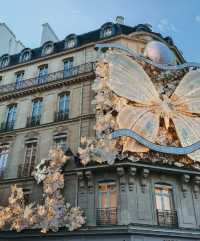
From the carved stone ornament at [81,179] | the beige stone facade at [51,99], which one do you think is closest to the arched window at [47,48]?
the beige stone facade at [51,99]

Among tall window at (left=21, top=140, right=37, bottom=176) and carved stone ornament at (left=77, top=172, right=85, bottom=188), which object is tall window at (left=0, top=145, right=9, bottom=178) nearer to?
tall window at (left=21, top=140, right=37, bottom=176)

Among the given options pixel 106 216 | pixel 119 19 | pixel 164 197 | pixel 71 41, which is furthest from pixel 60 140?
pixel 119 19

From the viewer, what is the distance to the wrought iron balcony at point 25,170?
14273mm

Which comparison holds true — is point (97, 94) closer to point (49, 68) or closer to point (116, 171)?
point (116, 171)

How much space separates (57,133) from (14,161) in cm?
247

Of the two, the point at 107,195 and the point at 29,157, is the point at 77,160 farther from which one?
the point at 29,157

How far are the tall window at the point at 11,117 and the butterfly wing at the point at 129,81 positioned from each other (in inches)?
233

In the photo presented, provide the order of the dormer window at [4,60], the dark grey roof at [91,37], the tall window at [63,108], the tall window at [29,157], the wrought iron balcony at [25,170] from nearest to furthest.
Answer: the wrought iron balcony at [25,170], the tall window at [29,157], the tall window at [63,108], the dark grey roof at [91,37], the dormer window at [4,60]

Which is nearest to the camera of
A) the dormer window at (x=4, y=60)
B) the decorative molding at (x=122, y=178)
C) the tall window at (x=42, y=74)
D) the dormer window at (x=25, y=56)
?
the decorative molding at (x=122, y=178)

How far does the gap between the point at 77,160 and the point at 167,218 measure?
13.5ft

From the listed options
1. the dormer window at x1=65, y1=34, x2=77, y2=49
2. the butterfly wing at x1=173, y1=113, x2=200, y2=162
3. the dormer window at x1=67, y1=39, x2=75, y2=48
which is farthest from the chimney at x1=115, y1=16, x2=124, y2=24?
the butterfly wing at x1=173, y1=113, x2=200, y2=162

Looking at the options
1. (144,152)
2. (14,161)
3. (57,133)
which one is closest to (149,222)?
(144,152)

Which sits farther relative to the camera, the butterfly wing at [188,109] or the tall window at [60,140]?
the tall window at [60,140]

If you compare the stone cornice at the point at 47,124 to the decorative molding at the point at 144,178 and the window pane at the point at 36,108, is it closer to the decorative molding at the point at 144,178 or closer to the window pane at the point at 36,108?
the window pane at the point at 36,108
